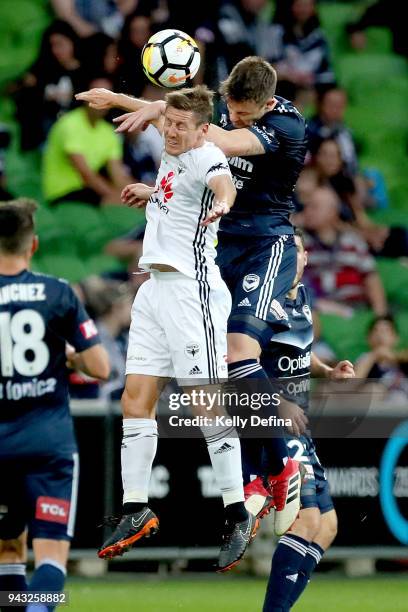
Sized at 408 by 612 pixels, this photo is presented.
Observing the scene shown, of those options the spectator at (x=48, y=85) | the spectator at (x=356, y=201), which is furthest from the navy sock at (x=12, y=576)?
the spectator at (x=356, y=201)

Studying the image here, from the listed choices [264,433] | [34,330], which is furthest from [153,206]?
[264,433]

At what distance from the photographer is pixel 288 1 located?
47.9 ft

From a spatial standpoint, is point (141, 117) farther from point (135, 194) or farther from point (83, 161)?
point (83, 161)

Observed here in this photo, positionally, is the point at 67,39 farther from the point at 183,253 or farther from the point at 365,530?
the point at 183,253

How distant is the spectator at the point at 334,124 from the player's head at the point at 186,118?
687cm

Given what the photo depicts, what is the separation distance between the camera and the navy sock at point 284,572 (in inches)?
346

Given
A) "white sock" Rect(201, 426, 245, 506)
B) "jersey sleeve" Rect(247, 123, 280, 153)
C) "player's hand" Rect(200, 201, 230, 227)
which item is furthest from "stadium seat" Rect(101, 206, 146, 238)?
"player's hand" Rect(200, 201, 230, 227)

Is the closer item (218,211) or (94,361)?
(218,211)

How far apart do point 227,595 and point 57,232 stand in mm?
4099

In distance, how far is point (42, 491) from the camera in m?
7.85

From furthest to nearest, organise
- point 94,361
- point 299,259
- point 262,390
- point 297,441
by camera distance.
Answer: point 297,441 → point 299,259 → point 262,390 → point 94,361

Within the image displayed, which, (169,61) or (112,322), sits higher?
(169,61)

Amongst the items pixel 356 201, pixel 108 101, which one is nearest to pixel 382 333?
pixel 356 201

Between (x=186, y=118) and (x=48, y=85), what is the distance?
6497 mm
